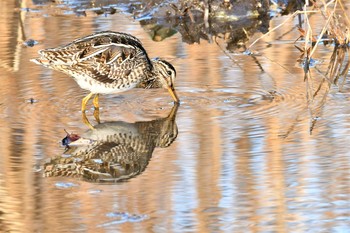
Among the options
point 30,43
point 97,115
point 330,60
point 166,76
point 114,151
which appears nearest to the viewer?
point 114,151

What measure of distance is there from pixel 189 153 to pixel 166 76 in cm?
187

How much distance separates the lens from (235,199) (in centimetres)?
595

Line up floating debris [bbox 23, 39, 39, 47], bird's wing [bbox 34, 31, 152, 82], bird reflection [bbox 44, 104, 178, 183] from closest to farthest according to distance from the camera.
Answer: bird reflection [bbox 44, 104, 178, 183]
bird's wing [bbox 34, 31, 152, 82]
floating debris [bbox 23, 39, 39, 47]

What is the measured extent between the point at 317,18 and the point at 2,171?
6.34m

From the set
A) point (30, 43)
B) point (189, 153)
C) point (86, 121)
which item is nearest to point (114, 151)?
point (189, 153)

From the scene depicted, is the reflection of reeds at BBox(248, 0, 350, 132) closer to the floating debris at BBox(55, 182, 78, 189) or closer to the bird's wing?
the bird's wing

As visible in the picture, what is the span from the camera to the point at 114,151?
23.3ft

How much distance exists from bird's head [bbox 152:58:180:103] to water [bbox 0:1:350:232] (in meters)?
0.14

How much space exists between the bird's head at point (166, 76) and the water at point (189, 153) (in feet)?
0.47

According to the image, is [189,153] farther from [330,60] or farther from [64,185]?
[330,60]

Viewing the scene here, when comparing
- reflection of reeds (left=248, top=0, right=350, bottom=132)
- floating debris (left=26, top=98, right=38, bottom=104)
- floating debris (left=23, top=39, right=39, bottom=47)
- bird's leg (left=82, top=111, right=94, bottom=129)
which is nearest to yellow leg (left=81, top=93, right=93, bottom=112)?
bird's leg (left=82, top=111, right=94, bottom=129)

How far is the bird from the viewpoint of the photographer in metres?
8.24

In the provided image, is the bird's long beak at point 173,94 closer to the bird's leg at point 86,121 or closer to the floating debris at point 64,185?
the bird's leg at point 86,121

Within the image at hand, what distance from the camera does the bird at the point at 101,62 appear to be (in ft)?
27.0
